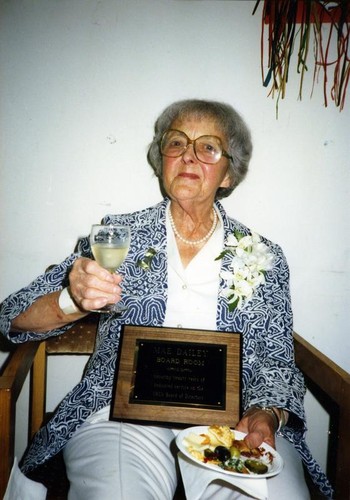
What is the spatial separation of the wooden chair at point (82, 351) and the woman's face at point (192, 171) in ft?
2.71

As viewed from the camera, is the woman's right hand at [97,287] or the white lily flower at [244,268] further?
the white lily flower at [244,268]

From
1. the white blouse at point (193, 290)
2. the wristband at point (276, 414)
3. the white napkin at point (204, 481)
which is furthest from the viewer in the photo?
the white blouse at point (193, 290)

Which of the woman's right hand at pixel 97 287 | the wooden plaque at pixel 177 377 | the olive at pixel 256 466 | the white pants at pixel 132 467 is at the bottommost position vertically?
the white pants at pixel 132 467

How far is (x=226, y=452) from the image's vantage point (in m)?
1.08

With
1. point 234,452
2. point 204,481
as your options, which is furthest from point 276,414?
point 204,481

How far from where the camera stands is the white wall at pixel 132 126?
6.54 feet

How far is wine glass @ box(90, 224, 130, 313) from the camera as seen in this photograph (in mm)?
1136

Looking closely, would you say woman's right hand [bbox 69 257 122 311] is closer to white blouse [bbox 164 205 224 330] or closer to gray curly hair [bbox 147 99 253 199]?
white blouse [bbox 164 205 224 330]

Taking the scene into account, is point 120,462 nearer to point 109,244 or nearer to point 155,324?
point 155,324

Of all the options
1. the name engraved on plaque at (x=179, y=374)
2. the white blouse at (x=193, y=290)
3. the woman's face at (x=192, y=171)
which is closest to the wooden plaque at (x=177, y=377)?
the name engraved on plaque at (x=179, y=374)

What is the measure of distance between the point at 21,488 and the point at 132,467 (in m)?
0.37

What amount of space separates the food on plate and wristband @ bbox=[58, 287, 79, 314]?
564 millimetres

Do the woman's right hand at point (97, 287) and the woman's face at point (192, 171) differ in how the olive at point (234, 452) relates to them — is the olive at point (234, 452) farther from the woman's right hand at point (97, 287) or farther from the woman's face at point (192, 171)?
the woman's face at point (192, 171)

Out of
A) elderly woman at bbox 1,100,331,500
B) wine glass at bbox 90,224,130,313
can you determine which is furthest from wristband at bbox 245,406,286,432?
wine glass at bbox 90,224,130,313
